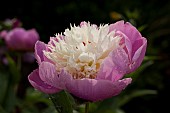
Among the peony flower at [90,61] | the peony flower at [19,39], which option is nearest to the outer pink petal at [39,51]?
the peony flower at [90,61]

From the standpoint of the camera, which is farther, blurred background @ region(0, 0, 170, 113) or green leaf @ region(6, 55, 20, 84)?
blurred background @ region(0, 0, 170, 113)

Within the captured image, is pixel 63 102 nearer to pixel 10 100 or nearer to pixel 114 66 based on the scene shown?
pixel 114 66

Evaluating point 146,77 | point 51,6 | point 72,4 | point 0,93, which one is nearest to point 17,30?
point 0,93

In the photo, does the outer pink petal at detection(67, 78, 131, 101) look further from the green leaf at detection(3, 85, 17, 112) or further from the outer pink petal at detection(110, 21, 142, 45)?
the green leaf at detection(3, 85, 17, 112)

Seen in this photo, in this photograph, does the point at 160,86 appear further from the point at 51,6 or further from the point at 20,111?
the point at 20,111

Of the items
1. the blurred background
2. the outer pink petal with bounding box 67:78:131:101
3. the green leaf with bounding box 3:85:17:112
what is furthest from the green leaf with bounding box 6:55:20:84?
the outer pink petal with bounding box 67:78:131:101
